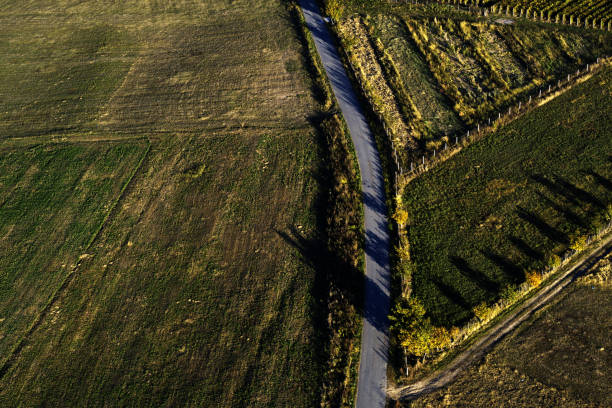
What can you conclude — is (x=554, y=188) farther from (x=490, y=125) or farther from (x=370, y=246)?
(x=370, y=246)

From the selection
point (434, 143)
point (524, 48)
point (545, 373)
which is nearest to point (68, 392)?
point (545, 373)

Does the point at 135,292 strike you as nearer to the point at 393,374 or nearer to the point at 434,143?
the point at 393,374

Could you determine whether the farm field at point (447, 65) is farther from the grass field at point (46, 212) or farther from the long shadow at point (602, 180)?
the grass field at point (46, 212)

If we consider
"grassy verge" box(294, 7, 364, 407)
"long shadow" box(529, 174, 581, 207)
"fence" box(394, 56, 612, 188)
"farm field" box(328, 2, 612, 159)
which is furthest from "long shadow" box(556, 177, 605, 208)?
"grassy verge" box(294, 7, 364, 407)

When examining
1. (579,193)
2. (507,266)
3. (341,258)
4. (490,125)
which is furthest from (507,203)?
(341,258)

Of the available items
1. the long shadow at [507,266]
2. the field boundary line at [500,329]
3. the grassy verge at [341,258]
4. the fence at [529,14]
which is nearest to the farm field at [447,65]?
the fence at [529,14]

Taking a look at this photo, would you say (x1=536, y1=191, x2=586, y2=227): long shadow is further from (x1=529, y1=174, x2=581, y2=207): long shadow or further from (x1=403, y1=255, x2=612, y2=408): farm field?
(x1=403, y1=255, x2=612, y2=408): farm field
